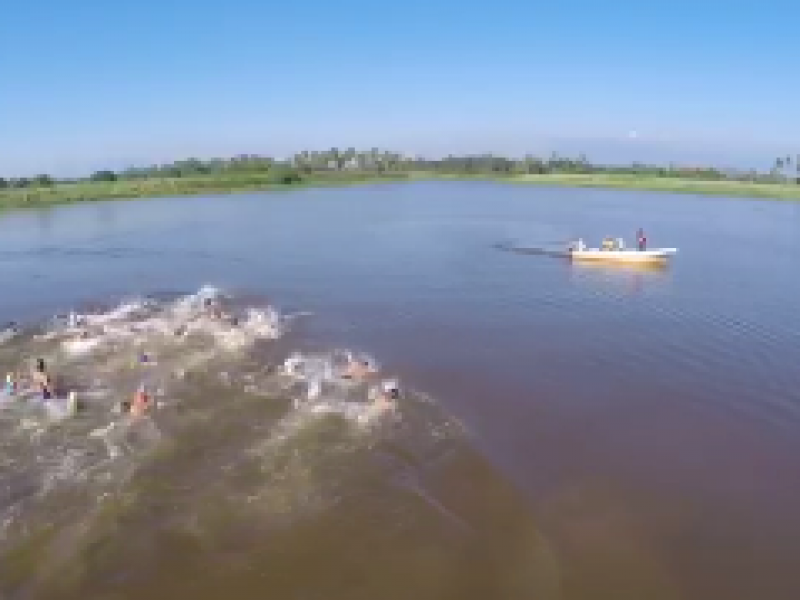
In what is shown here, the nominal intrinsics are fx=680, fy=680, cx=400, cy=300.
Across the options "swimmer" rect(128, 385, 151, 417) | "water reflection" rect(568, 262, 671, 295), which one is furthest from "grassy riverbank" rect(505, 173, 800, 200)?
"swimmer" rect(128, 385, 151, 417)

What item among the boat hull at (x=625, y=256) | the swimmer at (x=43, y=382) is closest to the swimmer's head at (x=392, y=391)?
the swimmer at (x=43, y=382)

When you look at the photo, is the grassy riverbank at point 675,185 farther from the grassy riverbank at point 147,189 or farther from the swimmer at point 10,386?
the swimmer at point 10,386

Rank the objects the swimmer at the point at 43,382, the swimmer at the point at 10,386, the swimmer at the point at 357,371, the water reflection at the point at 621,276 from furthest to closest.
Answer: the water reflection at the point at 621,276
the swimmer at the point at 357,371
the swimmer at the point at 10,386
the swimmer at the point at 43,382

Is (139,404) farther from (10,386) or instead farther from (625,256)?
(625,256)

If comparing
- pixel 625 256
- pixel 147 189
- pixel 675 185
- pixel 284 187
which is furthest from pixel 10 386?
pixel 675 185

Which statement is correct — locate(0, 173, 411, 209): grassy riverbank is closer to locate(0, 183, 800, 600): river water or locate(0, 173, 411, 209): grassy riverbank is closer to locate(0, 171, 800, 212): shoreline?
locate(0, 171, 800, 212): shoreline
